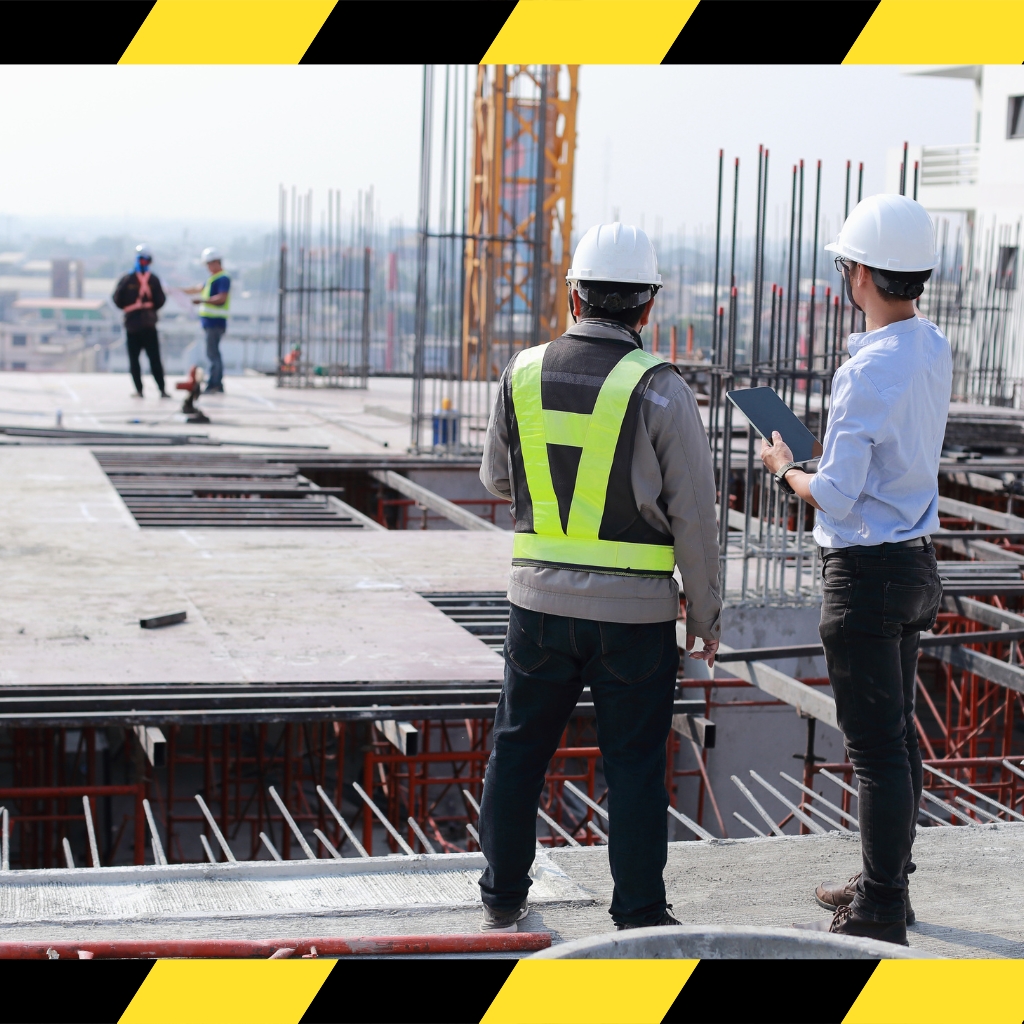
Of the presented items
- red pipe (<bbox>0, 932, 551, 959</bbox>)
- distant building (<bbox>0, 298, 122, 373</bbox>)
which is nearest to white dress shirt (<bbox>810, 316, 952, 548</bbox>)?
red pipe (<bbox>0, 932, 551, 959</bbox>)

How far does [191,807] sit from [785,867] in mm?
8919

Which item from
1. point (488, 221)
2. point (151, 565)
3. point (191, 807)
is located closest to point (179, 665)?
point (151, 565)

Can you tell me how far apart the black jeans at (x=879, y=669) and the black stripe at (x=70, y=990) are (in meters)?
1.93

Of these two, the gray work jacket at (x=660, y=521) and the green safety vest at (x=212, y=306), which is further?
the green safety vest at (x=212, y=306)

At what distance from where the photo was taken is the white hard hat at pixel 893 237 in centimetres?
375

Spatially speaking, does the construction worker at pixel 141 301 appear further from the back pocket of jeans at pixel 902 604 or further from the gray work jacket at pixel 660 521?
the back pocket of jeans at pixel 902 604

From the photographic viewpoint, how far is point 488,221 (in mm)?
35906

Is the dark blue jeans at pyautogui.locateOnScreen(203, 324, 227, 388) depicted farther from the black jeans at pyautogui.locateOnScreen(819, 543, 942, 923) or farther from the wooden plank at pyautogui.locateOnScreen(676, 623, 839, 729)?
the black jeans at pyautogui.locateOnScreen(819, 543, 942, 923)

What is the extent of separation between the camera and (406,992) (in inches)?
111

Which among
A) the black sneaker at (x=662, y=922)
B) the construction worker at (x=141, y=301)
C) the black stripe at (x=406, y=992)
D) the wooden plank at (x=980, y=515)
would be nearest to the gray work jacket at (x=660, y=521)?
the black sneaker at (x=662, y=922)

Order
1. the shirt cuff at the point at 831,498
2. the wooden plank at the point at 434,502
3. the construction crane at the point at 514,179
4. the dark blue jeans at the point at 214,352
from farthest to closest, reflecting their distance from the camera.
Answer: the construction crane at the point at 514,179 < the dark blue jeans at the point at 214,352 < the wooden plank at the point at 434,502 < the shirt cuff at the point at 831,498

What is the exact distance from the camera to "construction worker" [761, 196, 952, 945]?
3689 millimetres

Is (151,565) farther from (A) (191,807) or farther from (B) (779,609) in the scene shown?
(B) (779,609)

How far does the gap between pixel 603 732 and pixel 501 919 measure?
0.61 m
